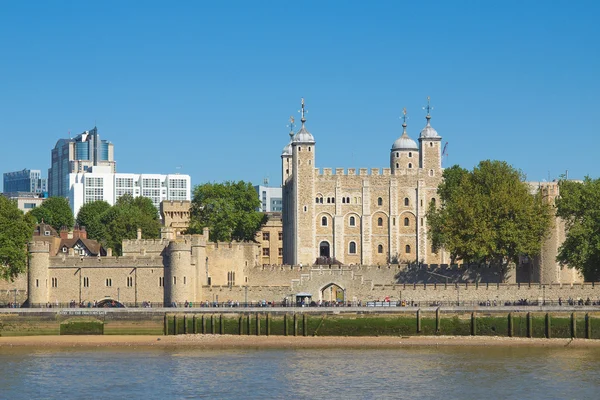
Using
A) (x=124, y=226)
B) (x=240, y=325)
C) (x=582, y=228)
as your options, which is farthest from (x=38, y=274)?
(x=124, y=226)

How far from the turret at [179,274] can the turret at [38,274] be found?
335 inches

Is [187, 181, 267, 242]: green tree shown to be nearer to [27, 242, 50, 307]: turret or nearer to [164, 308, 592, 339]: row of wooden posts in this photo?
[27, 242, 50, 307]: turret

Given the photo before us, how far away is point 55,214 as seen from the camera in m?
145

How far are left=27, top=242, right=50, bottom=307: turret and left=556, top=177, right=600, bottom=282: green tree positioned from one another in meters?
35.2

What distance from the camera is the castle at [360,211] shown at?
344 ft

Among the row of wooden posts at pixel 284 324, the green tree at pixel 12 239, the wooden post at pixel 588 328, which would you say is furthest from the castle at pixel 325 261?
the wooden post at pixel 588 328

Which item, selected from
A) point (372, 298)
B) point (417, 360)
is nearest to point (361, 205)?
point (372, 298)

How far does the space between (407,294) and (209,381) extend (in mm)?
28663

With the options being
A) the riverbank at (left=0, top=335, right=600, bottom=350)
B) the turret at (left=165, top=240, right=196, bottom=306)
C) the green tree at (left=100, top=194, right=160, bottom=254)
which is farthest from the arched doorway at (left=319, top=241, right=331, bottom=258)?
the riverbank at (left=0, top=335, right=600, bottom=350)

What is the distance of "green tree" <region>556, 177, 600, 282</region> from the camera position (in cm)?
8105

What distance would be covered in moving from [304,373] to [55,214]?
297ft

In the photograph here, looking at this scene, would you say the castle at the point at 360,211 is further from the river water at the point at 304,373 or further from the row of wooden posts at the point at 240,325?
the river water at the point at 304,373

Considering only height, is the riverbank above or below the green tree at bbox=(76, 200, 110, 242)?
below

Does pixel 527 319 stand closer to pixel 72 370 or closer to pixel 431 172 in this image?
pixel 72 370
